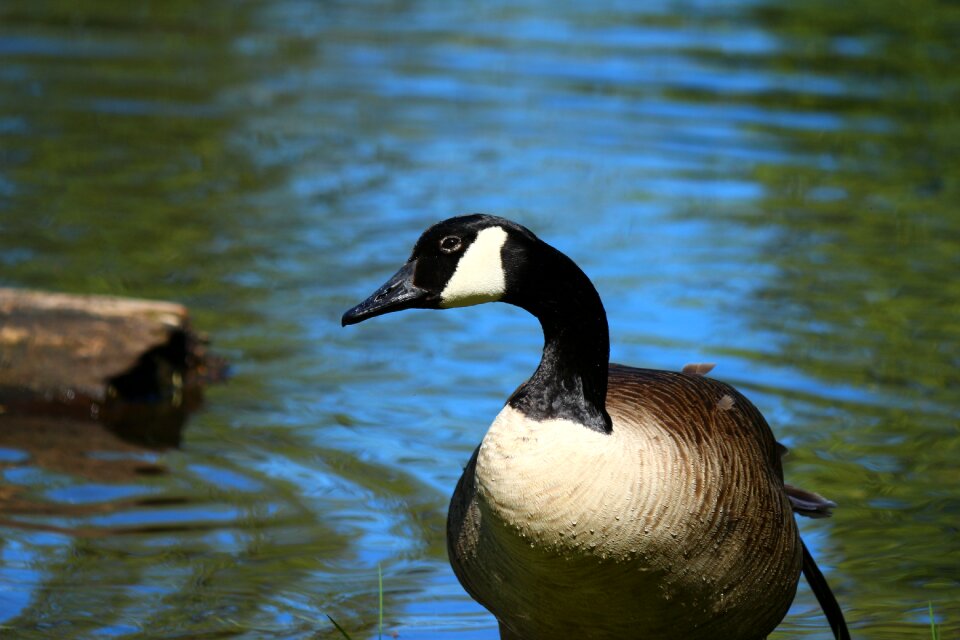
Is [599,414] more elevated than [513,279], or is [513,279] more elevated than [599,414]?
[513,279]

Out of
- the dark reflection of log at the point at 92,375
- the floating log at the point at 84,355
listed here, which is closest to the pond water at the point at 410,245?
the dark reflection of log at the point at 92,375

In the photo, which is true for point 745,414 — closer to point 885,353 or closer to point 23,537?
point 23,537

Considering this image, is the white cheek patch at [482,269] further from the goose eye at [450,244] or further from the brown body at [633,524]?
the brown body at [633,524]

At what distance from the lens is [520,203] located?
11.8 m

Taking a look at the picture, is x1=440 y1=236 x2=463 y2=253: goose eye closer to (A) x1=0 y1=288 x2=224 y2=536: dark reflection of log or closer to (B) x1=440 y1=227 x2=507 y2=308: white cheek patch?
(B) x1=440 y1=227 x2=507 y2=308: white cheek patch

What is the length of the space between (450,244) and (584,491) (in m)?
0.88

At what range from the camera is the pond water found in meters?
6.61

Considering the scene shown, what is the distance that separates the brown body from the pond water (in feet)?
3.67

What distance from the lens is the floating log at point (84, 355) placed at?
26.6 feet

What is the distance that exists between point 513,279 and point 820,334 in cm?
520

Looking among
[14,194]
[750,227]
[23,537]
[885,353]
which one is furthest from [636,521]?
[14,194]

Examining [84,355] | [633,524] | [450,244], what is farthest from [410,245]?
[633,524]

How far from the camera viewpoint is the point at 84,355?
8156 millimetres

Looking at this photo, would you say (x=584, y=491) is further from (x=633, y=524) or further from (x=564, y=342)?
(x=564, y=342)
